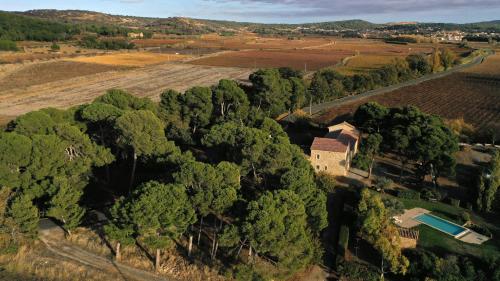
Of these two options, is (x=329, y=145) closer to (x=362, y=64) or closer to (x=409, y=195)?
(x=409, y=195)

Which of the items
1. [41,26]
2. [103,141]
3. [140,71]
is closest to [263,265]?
[103,141]

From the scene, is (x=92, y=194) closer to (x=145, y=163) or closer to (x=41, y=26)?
(x=145, y=163)

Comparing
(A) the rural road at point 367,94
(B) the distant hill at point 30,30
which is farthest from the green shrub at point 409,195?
(B) the distant hill at point 30,30

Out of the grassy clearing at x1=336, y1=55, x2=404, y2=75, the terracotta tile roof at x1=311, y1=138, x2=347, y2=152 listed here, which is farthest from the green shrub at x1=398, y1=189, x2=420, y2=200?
the grassy clearing at x1=336, y1=55, x2=404, y2=75

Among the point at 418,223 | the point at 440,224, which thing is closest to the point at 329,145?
the point at 418,223

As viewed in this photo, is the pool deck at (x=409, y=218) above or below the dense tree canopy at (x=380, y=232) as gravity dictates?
below

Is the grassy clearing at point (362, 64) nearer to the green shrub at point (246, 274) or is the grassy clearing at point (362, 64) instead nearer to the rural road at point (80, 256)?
the rural road at point (80, 256)
